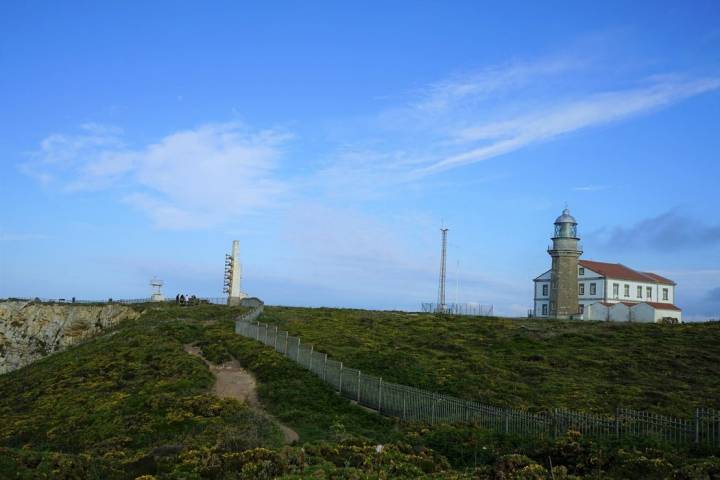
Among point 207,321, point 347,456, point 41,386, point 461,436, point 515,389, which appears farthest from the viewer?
point 207,321

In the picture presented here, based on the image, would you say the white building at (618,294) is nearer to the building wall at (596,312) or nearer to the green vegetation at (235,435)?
the building wall at (596,312)

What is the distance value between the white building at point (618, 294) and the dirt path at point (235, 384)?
49497 millimetres

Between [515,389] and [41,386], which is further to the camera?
[41,386]

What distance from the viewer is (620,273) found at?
2972 inches

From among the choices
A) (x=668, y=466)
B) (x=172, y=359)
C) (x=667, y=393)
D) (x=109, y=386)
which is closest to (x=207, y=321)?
(x=172, y=359)

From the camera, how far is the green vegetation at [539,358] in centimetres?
2533

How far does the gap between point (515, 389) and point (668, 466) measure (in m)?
13.7

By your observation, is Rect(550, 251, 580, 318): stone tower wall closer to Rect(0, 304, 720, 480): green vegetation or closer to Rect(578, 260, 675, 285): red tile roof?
Rect(578, 260, 675, 285): red tile roof

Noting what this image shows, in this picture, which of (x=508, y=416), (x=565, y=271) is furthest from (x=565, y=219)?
(x=508, y=416)

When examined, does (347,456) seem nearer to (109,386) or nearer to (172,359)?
(109,386)

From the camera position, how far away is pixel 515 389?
86.0 feet

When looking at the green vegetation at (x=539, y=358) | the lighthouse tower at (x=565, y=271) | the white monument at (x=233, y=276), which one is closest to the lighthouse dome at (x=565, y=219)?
the lighthouse tower at (x=565, y=271)

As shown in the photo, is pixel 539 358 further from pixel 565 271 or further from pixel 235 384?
pixel 565 271

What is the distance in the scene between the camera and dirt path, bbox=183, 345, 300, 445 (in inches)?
1005
